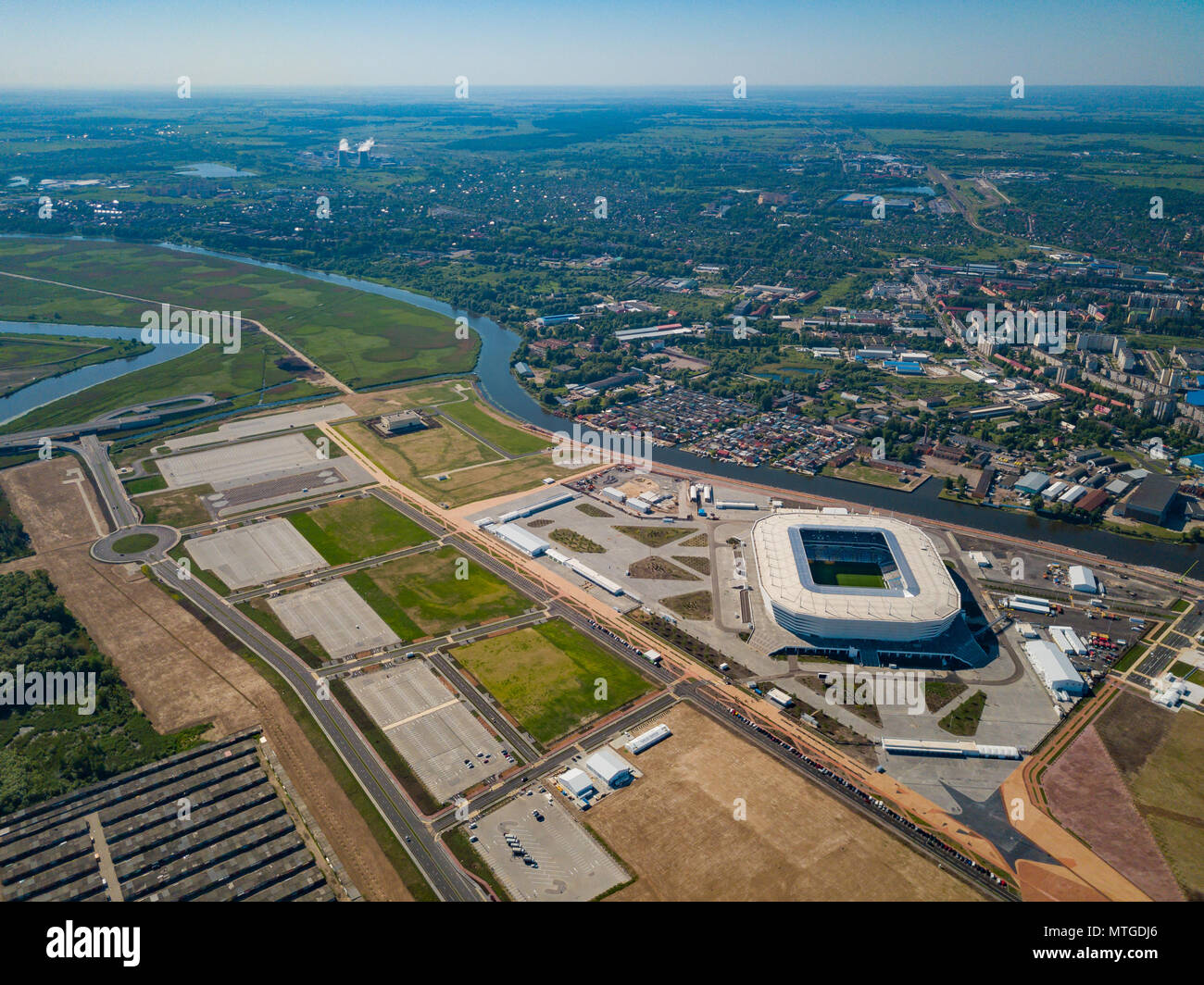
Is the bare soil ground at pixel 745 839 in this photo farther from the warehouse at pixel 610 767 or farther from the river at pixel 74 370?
the river at pixel 74 370

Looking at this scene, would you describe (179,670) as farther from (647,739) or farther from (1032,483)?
(1032,483)

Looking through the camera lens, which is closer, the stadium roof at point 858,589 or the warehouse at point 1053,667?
the warehouse at point 1053,667

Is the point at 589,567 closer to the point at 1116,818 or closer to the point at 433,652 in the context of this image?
the point at 433,652

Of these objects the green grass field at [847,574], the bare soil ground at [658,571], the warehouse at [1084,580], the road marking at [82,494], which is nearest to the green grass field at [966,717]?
the green grass field at [847,574]

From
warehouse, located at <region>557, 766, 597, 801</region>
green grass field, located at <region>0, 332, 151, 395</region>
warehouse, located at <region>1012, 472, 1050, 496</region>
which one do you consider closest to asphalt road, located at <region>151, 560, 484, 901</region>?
warehouse, located at <region>557, 766, 597, 801</region>
